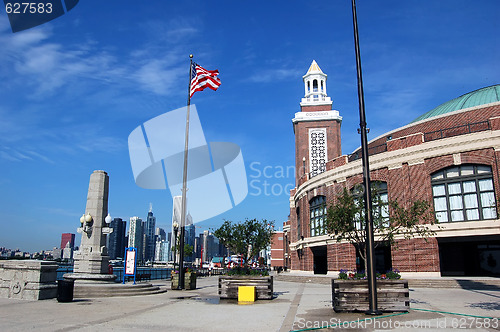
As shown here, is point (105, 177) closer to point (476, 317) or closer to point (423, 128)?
point (476, 317)

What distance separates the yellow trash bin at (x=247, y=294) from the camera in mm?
15969

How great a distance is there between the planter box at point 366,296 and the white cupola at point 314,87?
2431 inches

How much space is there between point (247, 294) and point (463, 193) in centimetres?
2126

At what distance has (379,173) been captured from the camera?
34031mm

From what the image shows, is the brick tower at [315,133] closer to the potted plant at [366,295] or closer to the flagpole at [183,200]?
the flagpole at [183,200]

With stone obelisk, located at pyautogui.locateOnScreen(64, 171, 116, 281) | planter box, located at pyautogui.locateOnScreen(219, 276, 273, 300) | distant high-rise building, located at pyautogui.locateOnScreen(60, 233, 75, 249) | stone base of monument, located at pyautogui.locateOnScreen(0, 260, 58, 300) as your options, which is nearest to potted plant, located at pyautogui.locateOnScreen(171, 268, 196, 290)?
stone obelisk, located at pyautogui.locateOnScreen(64, 171, 116, 281)

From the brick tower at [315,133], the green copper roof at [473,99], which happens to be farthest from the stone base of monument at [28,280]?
the brick tower at [315,133]

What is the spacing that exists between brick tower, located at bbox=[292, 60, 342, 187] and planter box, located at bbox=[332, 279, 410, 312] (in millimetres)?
53925

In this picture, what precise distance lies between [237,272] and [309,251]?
2856cm

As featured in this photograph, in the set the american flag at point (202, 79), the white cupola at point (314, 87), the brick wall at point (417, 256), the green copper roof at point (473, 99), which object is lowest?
the brick wall at point (417, 256)

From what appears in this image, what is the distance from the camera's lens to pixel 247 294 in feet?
52.5

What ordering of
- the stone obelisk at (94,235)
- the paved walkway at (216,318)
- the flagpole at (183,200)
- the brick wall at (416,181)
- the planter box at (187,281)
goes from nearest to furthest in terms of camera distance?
the paved walkway at (216,318) < the stone obelisk at (94,235) < the flagpole at (183,200) < the planter box at (187,281) < the brick wall at (416,181)

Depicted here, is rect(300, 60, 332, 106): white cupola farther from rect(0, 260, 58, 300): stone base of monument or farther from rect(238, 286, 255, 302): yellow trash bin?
rect(0, 260, 58, 300): stone base of monument

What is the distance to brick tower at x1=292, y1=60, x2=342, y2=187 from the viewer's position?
66938 millimetres
